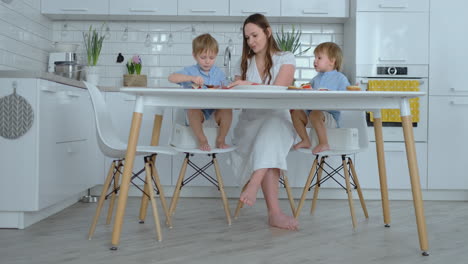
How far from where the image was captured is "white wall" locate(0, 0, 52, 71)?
11.9 ft

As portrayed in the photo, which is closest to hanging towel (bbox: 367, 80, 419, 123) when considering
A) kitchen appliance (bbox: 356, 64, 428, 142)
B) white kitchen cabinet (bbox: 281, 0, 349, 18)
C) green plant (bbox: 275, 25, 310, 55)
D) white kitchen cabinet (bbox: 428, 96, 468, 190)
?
kitchen appliance (bbox: 356, 64, 428, 142)

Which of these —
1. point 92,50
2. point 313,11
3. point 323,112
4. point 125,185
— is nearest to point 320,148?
point 323,112

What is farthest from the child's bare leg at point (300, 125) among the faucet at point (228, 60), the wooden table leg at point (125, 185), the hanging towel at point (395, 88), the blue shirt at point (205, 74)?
the faucet at point (228, 60)

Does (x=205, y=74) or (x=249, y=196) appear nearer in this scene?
(x=249, y=196)

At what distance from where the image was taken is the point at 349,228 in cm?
297

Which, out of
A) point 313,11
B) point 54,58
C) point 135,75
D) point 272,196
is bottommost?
point 272,196

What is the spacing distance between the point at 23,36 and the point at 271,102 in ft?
7.93

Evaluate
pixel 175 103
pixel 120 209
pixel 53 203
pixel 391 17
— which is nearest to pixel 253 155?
pixel 175 103

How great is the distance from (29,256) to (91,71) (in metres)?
2.41

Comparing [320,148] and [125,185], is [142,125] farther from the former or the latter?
[125,185]

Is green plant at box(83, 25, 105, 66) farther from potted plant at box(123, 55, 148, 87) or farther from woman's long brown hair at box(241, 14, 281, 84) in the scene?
woman's long brown hair at box(241, 14, 281, 84)

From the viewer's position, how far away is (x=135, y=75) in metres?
4.55

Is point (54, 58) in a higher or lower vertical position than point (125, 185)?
higher

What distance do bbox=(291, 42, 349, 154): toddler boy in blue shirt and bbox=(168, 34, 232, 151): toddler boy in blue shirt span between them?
17.0 inches
